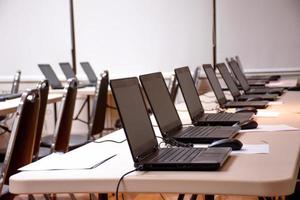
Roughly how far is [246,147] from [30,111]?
3.39ft

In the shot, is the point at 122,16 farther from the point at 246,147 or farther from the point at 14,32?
the point at 246,147

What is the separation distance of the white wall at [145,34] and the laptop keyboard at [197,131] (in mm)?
4843

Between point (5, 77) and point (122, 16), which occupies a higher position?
point (122, 16)

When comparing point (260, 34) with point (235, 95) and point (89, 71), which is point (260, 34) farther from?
point (235, 95)

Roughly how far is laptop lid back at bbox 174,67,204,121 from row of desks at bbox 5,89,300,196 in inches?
32.5

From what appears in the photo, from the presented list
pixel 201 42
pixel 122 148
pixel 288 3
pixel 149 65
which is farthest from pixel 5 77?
pixel 122 148

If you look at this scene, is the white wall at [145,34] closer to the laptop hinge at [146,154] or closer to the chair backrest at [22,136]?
the chair backrest at [22,136]

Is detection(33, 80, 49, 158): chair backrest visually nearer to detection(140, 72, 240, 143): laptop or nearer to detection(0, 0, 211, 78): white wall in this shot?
detection(140, 72, 240, 143): laptop

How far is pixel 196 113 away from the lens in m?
2.65

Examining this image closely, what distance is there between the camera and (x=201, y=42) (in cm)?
706

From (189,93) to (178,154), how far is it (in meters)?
1.03

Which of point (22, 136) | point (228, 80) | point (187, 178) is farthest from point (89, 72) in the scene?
point (187, 178)

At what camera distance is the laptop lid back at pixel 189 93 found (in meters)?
2.55

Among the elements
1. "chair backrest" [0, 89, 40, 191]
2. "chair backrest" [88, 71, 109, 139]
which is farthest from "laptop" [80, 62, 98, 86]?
"chair backrest" [0, 89, 40, 191]
